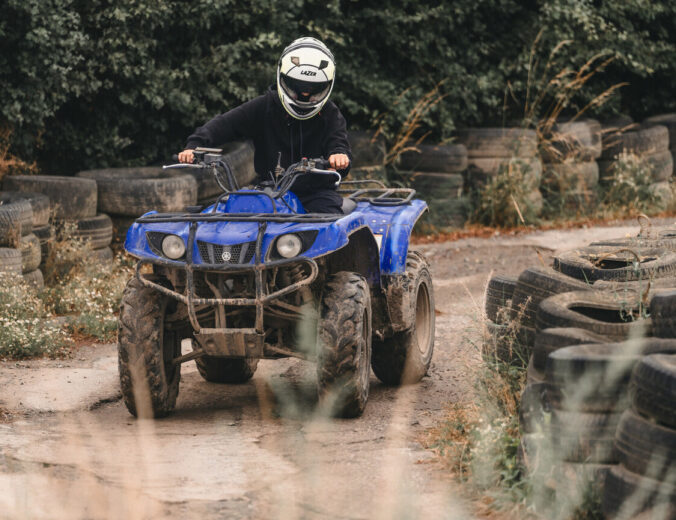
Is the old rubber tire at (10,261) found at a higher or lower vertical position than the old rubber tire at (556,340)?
lower

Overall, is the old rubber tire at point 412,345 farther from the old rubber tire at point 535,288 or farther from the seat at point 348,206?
the old rubber tire at point 535,288

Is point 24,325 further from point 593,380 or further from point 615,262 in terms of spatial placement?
point 593,380

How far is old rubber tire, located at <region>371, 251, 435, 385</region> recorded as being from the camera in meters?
6.79

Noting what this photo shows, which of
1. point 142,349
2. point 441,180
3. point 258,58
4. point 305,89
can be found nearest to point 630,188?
point 441,180

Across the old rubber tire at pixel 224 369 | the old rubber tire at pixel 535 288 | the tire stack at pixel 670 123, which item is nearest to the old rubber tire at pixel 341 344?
the old rubber tire at pixel 535 288

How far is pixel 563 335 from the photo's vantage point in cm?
460

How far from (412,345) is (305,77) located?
1.78m

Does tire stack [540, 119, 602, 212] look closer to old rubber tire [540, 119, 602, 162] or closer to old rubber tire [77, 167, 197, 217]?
old rubber tire [540, 119, 602, 162]

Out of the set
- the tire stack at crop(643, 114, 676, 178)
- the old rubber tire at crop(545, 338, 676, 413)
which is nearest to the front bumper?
the old rubber tire at crop(545, 338, 676, 413)

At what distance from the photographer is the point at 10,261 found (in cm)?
853

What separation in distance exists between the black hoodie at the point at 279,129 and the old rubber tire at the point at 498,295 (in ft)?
4.31

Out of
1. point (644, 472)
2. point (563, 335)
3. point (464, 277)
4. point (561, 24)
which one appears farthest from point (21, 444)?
point (561, 24)

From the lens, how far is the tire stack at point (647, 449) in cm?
374

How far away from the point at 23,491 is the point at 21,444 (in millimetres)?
893
